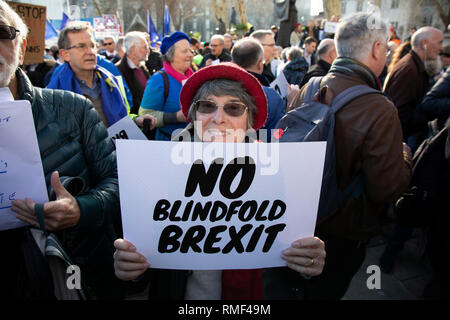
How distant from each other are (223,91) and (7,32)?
0.90 metres

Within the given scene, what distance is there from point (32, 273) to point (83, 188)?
396 mm

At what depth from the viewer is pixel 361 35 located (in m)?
1.86

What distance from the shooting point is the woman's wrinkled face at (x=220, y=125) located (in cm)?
142

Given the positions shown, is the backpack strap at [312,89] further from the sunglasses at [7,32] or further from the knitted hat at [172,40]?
the knitted hat at [172,40]

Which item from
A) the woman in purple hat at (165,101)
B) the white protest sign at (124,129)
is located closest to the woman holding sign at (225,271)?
the white protest sign at (124,129)

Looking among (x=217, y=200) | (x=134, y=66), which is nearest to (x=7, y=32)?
(x=217, y=200)

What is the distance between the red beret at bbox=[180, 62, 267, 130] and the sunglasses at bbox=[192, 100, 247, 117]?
0.13 m

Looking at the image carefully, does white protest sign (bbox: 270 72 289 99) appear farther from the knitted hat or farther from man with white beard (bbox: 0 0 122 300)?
man with white beard (bbox: 0 0 122 300)

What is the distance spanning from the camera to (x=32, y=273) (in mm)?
1107

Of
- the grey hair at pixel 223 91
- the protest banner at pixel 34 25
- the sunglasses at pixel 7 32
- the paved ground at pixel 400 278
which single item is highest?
the protest banner at pixel 34 25

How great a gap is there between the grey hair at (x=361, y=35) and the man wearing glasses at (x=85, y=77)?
1.69 meters

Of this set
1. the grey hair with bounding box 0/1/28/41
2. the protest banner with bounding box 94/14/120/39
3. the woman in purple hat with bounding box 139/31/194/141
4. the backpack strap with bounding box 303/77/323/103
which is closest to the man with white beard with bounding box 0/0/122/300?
the grey hair with bounding box 0/1/28/41

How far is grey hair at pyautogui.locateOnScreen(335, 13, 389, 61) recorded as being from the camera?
185 cm

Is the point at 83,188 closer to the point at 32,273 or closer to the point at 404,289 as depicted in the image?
the point at 32,273
